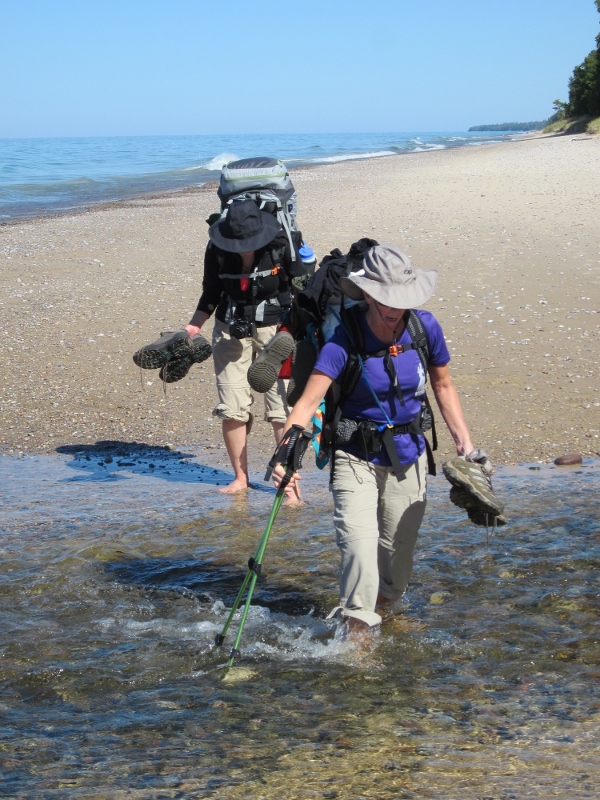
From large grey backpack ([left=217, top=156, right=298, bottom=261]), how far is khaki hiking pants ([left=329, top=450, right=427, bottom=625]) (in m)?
2.43

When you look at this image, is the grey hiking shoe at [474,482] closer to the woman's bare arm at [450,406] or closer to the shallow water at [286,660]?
the woman's bare arm at [450,406]

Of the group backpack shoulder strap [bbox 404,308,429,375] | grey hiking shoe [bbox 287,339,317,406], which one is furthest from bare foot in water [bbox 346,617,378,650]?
backpack shoulder strap [bbox 404,308,429,375]

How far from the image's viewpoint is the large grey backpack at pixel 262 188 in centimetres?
655

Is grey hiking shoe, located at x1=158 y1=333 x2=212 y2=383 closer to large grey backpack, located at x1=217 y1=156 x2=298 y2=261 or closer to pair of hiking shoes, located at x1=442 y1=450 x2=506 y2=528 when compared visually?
large grey backpack, located at x1=217 y1=156 x2=298 y2=261

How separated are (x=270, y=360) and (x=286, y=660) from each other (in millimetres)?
1826

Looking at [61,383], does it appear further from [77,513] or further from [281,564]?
[281,564]

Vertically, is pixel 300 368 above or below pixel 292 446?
above

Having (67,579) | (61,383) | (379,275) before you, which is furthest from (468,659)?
(61,383)

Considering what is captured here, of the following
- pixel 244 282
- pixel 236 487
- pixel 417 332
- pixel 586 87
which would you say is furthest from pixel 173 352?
pixel 586 87

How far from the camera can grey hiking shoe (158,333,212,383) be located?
6.91m

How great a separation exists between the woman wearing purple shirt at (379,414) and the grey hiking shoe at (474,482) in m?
0.09

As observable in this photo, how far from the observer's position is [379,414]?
4.43 m

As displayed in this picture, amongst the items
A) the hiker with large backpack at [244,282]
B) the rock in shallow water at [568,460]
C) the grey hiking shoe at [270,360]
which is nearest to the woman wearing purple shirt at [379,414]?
the grey hiking shoe at [270,360]

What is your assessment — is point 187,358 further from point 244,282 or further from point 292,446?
point 292,446
